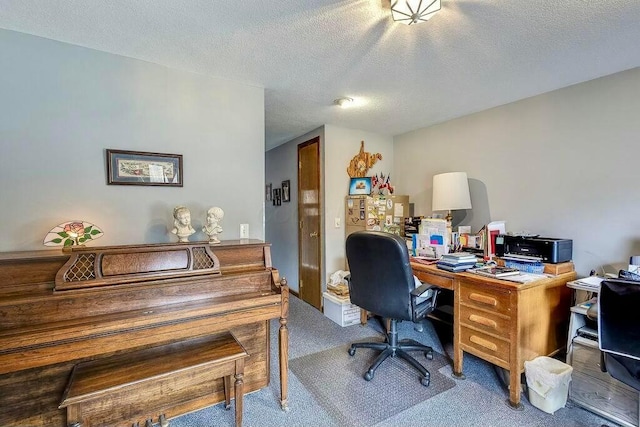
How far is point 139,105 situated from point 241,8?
99cm

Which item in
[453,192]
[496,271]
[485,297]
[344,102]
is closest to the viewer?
[485,297]

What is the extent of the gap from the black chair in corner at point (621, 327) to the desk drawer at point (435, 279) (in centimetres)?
94

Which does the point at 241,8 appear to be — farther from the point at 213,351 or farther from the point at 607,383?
the point at 607,383

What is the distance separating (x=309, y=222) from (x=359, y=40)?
242 cm

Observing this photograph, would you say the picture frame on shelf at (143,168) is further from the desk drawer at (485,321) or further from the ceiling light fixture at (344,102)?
the desk drawer at (485,321)

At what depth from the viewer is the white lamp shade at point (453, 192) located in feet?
9.14

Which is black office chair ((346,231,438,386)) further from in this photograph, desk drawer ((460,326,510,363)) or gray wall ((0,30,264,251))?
gray wall ((0,30,264,251))

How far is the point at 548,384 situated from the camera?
1.75 m

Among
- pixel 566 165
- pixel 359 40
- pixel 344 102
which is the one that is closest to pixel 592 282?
pixel 566 165

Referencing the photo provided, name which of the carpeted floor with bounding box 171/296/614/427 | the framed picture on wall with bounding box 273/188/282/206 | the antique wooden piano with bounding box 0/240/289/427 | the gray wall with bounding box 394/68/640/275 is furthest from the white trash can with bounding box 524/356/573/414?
the framed picture on wall with bounding box 273/188/282/206

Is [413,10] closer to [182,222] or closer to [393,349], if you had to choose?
[182,222]

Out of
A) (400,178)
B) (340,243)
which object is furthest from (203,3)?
(400,178)

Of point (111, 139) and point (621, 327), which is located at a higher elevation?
point (111, 139)

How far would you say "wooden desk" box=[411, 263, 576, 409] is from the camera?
73.7 inches
